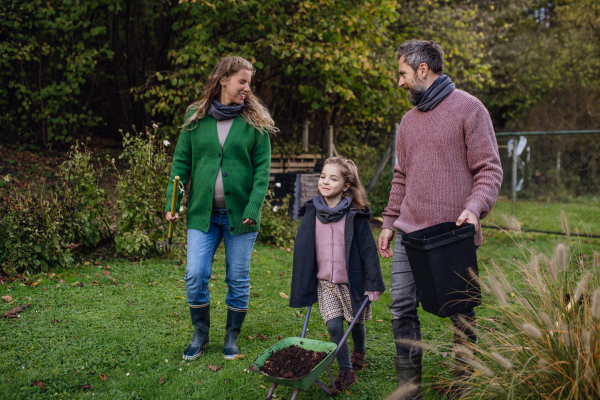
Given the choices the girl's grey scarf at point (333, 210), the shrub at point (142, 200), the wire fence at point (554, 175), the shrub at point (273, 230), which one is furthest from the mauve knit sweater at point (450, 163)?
the wire fence at point (554, 175)

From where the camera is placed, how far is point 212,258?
3568 mm

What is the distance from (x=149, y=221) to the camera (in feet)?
19.8

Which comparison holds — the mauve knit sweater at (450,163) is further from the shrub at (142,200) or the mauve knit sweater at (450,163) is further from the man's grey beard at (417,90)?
the shrub at (142,200)

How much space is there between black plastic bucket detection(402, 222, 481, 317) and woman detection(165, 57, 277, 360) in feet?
4.22

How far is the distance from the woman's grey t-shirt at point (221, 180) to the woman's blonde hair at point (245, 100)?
5.1 inches

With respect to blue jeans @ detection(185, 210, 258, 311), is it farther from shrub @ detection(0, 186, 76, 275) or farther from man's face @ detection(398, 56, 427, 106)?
shrub @ detection(0, 186, 76, 275)

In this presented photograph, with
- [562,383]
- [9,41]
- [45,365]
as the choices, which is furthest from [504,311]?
[9,41]

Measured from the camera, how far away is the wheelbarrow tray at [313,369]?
267 centimetres

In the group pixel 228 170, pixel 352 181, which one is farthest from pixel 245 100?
pixel 352 181

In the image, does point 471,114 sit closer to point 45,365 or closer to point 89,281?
point 45,365

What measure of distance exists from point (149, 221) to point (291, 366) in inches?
145

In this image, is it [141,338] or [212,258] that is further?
[141,338]

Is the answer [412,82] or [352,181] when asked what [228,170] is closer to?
[352,181]

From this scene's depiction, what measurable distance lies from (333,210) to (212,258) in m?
0.95
